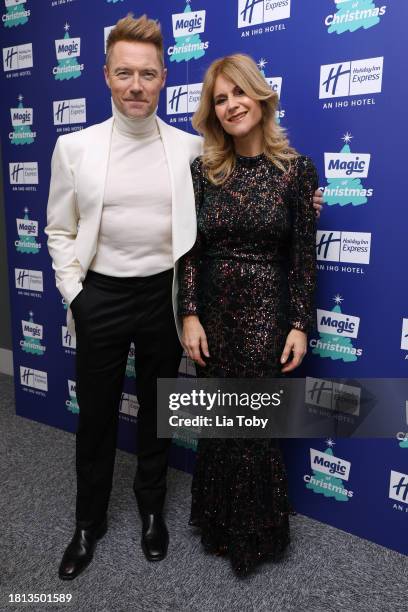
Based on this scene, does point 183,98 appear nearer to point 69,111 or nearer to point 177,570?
point 69,111

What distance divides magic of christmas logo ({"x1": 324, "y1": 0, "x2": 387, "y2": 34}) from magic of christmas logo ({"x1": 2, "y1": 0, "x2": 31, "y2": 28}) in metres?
1.64

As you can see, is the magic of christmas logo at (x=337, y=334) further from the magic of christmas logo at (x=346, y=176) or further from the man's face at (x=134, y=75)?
Result: the man's face at (x=134, y=75)

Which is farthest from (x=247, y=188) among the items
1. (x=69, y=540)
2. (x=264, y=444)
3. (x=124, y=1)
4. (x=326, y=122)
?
(x=69, y=540)

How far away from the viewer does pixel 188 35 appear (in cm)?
219

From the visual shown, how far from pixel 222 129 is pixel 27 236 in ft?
5.18

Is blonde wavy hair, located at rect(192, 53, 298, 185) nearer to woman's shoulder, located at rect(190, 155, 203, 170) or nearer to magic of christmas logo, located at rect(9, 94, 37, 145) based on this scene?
woman's shoulder, located at rect(190, 155, 203, 170)

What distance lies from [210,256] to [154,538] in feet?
3.45

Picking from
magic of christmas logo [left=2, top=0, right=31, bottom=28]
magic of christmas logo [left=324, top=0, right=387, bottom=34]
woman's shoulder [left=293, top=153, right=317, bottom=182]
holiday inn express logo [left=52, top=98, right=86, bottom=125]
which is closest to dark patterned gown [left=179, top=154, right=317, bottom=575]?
woman's shoulder [left=293, top=153, right=317, bottom=182]

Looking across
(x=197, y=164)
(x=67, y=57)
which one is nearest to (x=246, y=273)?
(x=197, y=164)

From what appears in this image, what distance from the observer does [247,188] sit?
1685 mm

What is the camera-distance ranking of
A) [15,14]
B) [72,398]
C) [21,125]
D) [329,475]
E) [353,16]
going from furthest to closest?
[72,398] < [21,125] < [15,14] < [329,475] < [353,16]

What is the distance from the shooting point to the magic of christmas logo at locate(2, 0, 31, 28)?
2.70m

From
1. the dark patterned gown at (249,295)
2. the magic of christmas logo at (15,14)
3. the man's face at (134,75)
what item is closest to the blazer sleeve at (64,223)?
the man's face at (134,75)

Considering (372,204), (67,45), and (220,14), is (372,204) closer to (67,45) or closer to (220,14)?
(220,14)
